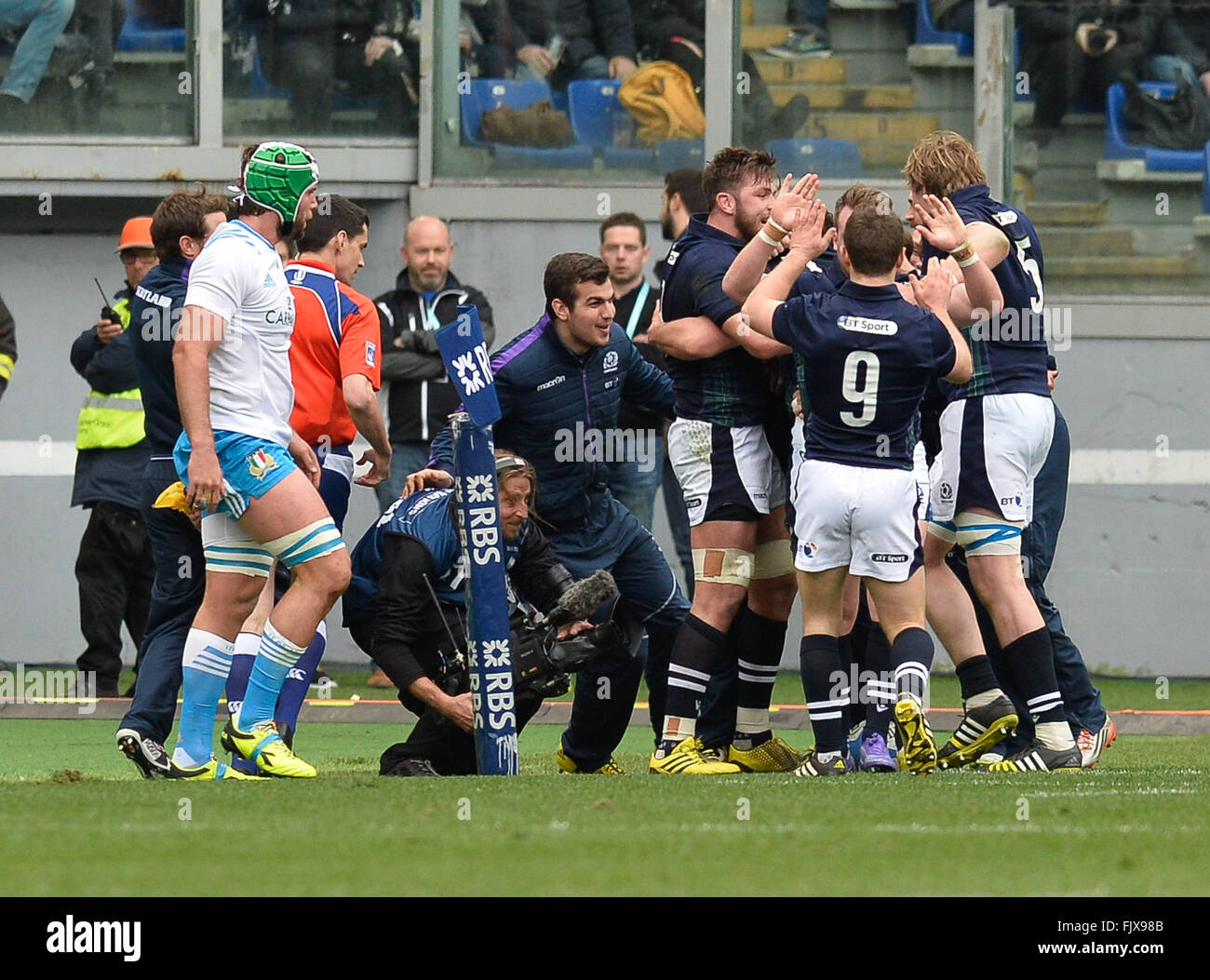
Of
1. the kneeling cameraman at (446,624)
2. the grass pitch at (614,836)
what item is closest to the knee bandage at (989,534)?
the grass pitch at (614,836)

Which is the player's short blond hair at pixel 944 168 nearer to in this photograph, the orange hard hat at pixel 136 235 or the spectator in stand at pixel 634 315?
the spectator in stand at pixel 634 315

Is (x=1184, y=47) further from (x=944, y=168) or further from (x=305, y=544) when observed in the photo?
(x=305, y=544)

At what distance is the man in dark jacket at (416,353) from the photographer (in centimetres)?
1190

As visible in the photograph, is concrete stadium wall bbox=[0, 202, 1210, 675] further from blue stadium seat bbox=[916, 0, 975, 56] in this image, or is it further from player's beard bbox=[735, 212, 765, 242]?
player's beard bbox=[735, 212, 765, 242]

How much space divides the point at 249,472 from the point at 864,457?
202 centimetres

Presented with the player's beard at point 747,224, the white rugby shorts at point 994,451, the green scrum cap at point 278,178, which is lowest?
the white rugby shorts at point 994,451

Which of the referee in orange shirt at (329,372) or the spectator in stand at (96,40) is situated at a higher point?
the spectator in stand at (96,40)

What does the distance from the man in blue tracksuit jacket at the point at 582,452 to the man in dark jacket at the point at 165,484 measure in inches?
38.2

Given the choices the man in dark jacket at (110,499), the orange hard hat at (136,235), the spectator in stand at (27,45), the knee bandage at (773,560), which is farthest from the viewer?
the spectator in stand at (27,45)

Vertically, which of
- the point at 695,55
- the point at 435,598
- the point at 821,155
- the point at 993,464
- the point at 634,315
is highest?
the point at 695,55

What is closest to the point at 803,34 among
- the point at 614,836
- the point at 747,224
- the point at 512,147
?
the point at 512,147

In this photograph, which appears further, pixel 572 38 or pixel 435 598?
pixel 572 38

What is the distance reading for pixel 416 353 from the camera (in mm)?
12031

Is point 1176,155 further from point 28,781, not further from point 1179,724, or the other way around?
point 28,781
